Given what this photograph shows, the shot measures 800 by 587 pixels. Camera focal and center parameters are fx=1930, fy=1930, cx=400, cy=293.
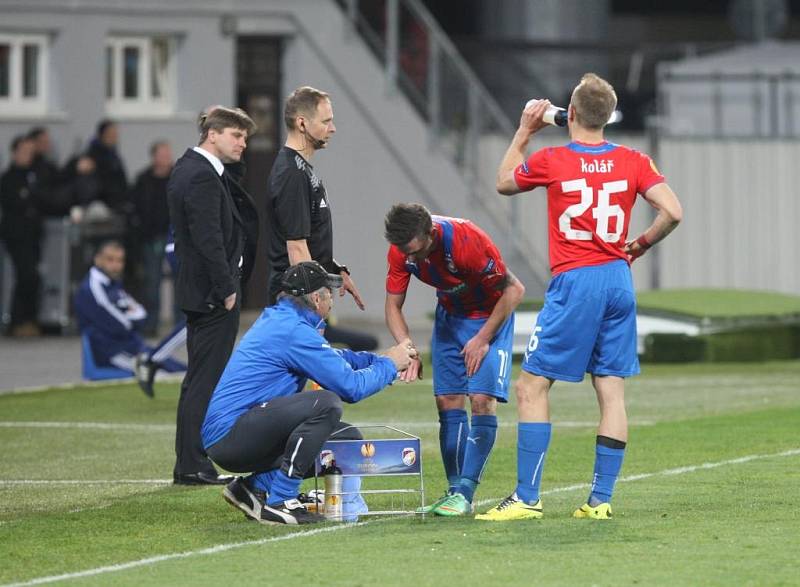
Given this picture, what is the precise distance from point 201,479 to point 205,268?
4.00ft

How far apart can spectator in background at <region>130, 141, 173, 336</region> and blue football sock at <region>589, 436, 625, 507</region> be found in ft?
47.2

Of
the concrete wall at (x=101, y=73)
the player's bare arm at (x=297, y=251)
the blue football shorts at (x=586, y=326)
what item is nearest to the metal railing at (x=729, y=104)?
the concrete wall at (x=101, y=73)

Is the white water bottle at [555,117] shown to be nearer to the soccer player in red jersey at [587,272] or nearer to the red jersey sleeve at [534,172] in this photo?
the soccer player in red jersey at [587,272]

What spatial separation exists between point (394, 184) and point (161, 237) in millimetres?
4261

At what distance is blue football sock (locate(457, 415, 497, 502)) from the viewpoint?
31.9 feet

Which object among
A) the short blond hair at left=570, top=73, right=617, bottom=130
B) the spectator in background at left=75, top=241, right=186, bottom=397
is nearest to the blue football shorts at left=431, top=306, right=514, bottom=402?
the short blond hair at left=570, top=73, right=617, bottom=130

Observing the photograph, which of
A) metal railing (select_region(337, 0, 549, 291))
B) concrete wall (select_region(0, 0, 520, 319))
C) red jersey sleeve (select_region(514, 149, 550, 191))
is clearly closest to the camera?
red jersey sleeve (select_region(514, 149, 550, 191))

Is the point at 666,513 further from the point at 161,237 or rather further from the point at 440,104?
the point at 440,104

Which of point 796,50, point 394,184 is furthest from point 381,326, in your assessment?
point 796,50

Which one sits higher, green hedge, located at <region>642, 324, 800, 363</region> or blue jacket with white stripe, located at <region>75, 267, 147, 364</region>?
blue jacket with white stripe, located at <region>75, 267, 147, 364</region>

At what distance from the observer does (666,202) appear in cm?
908

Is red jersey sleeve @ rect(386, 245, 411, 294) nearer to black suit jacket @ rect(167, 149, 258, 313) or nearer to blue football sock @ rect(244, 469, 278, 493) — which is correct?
blue football sock @ rect(244, 469, 278, 493)

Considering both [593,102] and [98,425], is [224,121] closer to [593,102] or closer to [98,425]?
[593,102]

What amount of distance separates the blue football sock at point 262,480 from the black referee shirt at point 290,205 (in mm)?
1116
